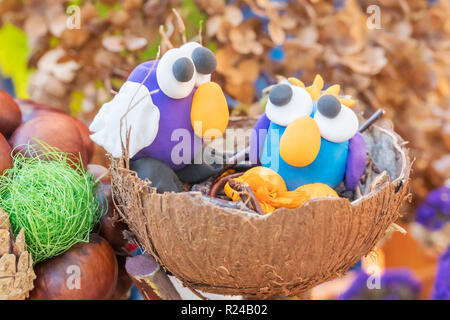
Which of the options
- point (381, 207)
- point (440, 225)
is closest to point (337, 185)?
point (381, 207)

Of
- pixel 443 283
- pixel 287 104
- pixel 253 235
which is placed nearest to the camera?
pixel 253 235

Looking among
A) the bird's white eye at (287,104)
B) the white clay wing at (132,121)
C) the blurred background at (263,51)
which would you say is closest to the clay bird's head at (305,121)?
the bird's white eye at (287,104)

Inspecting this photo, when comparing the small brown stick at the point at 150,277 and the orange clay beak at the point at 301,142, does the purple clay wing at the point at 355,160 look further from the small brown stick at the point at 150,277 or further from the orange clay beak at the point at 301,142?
the small brown stick at the point at 150,277

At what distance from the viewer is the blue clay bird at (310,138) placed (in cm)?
50

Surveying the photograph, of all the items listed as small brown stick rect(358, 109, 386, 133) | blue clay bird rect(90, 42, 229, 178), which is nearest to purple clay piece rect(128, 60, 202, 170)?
blue clay bird rect(90, 42, 229, 178)

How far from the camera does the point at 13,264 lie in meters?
0.45

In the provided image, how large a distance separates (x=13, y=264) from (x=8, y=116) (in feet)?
0.62

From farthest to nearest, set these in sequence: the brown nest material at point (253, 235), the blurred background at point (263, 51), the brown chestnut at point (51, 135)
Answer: the blurred background at point (263, 51)
the brown chestnut at point (51, 135)
the brown nest material at point (253, 235)

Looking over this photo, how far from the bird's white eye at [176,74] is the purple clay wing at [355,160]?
7.8 inches

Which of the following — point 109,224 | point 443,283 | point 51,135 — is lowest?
point 443,283

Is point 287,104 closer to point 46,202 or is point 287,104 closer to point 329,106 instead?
point 329,106

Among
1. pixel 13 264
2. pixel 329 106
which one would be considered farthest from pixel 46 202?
pixel 329 106

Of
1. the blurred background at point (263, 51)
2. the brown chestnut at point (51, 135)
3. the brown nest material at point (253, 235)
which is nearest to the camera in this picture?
the brown nest material at point (253, 235)
